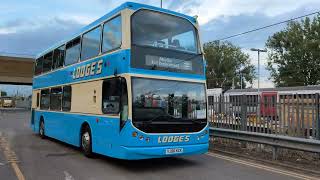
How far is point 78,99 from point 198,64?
3.97 meters

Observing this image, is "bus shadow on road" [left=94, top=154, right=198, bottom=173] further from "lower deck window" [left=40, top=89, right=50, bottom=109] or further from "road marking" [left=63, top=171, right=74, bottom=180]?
Answer: "lower deck window" [left=40, top=89, right=50, bottom=109]

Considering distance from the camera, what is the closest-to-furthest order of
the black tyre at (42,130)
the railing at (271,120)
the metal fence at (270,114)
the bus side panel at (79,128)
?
the bus side panel at (79,128) → the railing at (271,120) → the metal fence at (270,114) → the black tyre at (42,130)

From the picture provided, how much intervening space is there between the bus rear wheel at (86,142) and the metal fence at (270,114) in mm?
4539

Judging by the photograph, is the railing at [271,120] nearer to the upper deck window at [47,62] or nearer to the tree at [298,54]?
the upper deck window at [47,62]

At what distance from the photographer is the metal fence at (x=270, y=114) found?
11.1 metres

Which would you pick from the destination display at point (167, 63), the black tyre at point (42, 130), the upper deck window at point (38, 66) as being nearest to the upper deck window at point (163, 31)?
the destination display at point (167, 63)

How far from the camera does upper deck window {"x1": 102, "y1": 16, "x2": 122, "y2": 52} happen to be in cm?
1055

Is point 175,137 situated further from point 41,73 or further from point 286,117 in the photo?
point 41,73

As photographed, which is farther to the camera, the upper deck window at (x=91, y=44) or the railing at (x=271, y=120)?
the upper deck window at (x=91, y=44)

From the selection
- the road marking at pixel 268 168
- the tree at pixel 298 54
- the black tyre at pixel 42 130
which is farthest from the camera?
the tree at pixel 298 54

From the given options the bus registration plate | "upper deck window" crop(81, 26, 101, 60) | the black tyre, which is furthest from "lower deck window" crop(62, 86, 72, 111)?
the bus registration plate

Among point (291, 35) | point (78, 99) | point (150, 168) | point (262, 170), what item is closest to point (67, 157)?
point (78, 99)

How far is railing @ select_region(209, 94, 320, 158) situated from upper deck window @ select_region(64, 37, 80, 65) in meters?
4.88

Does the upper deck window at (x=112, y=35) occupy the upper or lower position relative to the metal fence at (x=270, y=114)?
upper
